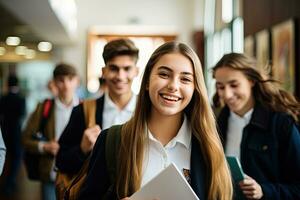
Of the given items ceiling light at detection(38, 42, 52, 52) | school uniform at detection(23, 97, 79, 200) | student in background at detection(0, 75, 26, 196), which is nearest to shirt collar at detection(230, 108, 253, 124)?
school uniform at detection(23, 97, 79, 200)

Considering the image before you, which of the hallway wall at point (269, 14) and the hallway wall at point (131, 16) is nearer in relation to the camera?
the hallway wall at point (269, 14)

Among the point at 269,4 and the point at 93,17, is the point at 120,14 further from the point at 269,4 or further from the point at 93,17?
the point at 269,4

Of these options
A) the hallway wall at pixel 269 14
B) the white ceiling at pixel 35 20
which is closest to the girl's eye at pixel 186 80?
the hallway wall at pixel 269 14

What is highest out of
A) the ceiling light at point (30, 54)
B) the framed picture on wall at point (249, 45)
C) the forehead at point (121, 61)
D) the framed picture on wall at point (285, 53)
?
the ceiling light at point (30, 54)

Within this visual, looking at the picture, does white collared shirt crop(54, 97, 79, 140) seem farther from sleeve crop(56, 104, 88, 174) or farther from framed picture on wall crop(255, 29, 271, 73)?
framed picture on wall crop(255, 29, 271, 73)

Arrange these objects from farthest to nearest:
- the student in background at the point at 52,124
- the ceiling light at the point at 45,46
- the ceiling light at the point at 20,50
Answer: the ceiling light at the point at 45,46, the ceiling light at the point at 20,50, the student in background at the point at 52,124

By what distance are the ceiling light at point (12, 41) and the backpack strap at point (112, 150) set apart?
9.27 m

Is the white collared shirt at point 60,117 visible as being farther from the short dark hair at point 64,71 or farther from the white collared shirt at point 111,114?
the white collared shirt at point 111,114

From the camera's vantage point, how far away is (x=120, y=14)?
46.7 ft

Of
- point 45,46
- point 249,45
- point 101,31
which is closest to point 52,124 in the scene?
point 249,45

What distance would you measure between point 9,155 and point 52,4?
2.58 m

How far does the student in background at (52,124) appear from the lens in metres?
4.06

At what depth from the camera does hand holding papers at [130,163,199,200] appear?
5.49 ft

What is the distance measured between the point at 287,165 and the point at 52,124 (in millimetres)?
2385
